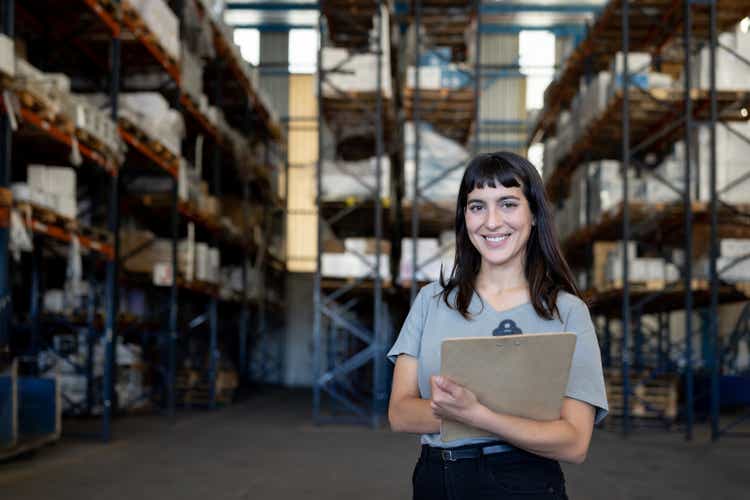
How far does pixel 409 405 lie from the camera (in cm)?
186

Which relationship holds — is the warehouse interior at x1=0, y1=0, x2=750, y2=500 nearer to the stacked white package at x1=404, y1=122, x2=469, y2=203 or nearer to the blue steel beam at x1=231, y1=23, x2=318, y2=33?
the stacked white package at x1=404, y1=122, x2=469, y2=203

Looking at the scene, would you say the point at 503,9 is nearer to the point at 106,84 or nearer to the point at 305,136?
the point at 305,136

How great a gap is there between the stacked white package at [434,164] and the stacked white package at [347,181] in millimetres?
390

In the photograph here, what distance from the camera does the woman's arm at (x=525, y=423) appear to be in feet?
5.45

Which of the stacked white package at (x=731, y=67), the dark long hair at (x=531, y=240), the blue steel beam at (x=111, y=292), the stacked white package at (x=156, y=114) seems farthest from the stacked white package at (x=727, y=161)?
the dark long hair at (x=531, y=240)

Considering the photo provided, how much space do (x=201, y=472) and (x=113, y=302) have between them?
2595 millimetres

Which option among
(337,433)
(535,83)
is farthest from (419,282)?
(535,83)

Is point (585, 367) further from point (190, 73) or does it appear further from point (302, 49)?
point (302, 49)

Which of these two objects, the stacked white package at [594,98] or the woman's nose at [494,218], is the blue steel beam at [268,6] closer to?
the stacked white package at [594,98]

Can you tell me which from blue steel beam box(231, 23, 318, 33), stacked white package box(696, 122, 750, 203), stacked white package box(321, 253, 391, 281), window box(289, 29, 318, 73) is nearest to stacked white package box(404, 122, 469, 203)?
stacked white package box(321, 253, 391, 281)

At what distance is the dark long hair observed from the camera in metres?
1.93

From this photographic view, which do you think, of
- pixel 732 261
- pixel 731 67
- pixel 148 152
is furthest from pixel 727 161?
pixel 148 152

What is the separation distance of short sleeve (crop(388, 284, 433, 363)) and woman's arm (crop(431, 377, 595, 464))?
252 mm

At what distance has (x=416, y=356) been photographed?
1962 millimetres
